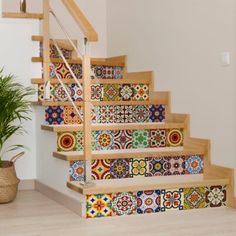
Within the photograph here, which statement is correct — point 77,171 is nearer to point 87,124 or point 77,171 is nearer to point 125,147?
point 87,124

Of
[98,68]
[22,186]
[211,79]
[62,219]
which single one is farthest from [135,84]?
[62,219]

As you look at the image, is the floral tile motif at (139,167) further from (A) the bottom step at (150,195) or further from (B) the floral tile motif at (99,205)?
(B) the floral tile motif at (99,205)

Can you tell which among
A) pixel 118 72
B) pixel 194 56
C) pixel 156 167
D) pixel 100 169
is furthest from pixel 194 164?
pixel 118 72

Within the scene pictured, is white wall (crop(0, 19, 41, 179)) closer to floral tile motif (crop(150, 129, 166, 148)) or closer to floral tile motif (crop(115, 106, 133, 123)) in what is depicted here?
floral tile motif (crop(115, 106, 133, 123))

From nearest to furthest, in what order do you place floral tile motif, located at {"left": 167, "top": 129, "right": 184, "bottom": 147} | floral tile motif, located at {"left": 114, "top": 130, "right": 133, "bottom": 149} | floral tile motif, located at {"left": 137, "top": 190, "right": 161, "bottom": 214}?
floral tile motif, located at {"left": 137, "top": 190, "right": 161, "bottom": 214} → floral tile motif, located at {"left": 114, "top": 130, "right": 133, "bottom": 149} → floral tile motif, located at {"left": 167, "top": 129, "right": 184, "bottom": 147}

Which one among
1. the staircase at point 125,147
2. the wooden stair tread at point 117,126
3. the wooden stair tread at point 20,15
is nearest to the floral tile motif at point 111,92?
the staircase at point 125,147

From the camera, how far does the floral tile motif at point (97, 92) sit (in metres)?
5.02

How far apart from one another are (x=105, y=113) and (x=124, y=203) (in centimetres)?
114

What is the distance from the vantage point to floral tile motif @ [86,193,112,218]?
380cm

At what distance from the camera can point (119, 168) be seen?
4230 mm

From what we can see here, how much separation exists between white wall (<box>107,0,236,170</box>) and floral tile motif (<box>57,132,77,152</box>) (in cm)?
96

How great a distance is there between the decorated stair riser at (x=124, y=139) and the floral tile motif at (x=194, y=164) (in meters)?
0.30

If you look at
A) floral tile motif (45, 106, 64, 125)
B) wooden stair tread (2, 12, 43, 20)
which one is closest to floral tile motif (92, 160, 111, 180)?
floral tile motif (45, 106, 64, 125)

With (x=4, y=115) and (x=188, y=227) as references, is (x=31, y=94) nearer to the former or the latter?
(x=4, y=115)
